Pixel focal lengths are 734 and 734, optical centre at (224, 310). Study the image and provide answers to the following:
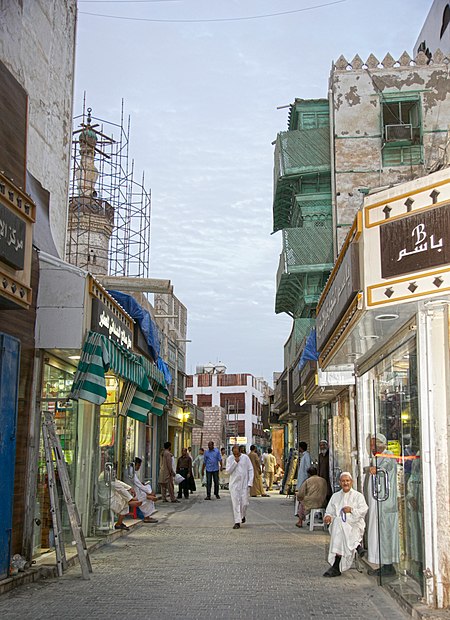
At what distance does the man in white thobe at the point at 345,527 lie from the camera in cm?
913

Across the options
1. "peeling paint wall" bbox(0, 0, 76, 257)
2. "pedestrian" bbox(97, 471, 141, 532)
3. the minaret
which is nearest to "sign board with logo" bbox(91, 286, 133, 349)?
"peeling paint wall" bbox(0, 0, 76, 257)

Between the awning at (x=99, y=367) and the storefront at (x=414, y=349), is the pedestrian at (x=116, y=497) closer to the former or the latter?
the awning at (x=99, y=367)

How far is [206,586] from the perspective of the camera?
8.45 metres

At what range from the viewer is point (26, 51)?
506 inches

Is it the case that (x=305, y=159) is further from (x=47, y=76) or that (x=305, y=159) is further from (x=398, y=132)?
(x=47, y=76)

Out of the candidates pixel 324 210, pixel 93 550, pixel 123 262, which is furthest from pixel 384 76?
pixel 93 550

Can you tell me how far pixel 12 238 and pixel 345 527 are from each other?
17.4ft

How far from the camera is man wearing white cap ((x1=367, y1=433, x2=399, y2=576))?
858 cm

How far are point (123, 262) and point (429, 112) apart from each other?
44.4 feet

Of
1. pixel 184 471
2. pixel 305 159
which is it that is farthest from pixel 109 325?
pixel 305 159

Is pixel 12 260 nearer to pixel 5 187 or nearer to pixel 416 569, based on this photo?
pixel 5 187

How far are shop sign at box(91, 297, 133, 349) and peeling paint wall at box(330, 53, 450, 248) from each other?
33.9ft

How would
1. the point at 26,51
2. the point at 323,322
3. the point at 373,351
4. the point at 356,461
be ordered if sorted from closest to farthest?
the point at 373,351
the point at 323,322
the point at 356,461
the point at 26,51

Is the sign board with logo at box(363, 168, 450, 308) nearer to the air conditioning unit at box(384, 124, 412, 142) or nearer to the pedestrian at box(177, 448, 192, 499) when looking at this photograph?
the air conditioning unit at box(384, 124, 412, 142)
